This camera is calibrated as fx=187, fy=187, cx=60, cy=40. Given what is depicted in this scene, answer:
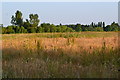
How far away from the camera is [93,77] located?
325 centimetres

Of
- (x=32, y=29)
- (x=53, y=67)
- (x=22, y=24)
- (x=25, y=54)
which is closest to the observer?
(x=53, y=67)

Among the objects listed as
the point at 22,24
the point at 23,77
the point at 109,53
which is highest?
the point at 22,24

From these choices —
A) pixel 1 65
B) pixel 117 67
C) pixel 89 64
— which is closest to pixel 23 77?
pixel 1 65

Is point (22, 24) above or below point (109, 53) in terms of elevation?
above

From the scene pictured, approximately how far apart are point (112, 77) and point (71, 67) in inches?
33.9

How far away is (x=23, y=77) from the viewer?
10.9 ft

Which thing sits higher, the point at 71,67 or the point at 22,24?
the point at 22,24

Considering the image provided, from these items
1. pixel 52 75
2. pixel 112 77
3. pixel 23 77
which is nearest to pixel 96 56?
pixel 112 77

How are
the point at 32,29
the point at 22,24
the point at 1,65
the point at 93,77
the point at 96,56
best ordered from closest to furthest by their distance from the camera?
Result: the point at 93,77, the point at 1,65, the point at 96,56, the point at 32,29, the point at 22,24

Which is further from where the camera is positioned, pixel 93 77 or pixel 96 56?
pixel 96 56

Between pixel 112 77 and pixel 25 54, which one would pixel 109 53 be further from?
pixel 25 54

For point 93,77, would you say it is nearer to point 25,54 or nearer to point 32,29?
point 25,54

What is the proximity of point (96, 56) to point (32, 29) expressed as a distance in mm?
34673

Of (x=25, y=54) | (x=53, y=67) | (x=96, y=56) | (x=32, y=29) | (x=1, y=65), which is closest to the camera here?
(x=53, y=67)
